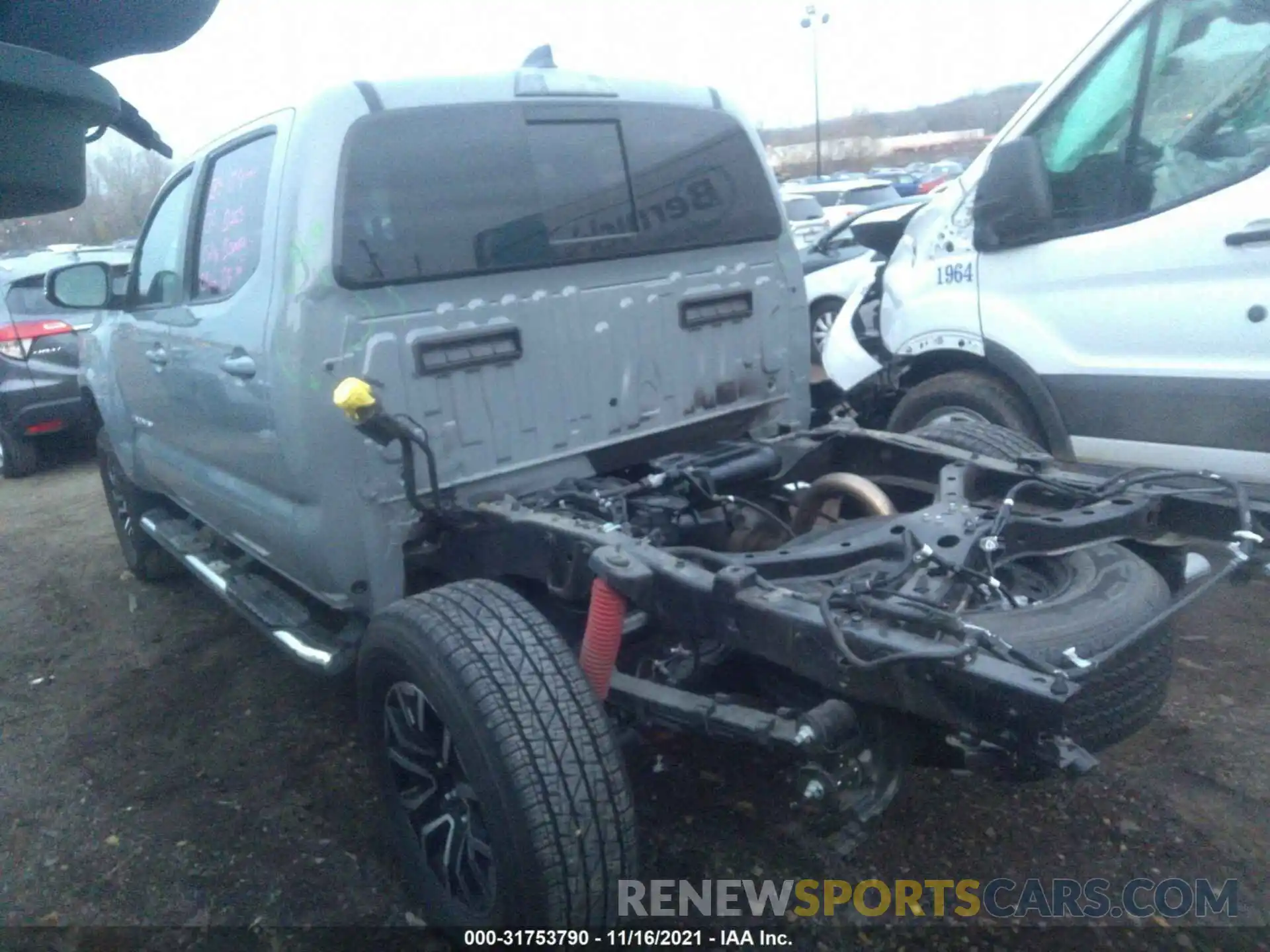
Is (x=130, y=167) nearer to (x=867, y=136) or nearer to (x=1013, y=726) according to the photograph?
(x=1013, y=726)

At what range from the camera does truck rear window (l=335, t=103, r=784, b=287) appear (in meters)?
2.94

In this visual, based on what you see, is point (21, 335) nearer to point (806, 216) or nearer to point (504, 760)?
point (504, 760)

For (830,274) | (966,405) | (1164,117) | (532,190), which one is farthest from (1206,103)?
(830,274)

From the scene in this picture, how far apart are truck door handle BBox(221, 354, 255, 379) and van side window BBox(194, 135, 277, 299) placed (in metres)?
0.23

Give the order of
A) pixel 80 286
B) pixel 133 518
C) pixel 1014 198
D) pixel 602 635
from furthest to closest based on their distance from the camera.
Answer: pixel 133 518 < pixel 80 286 < pixel 1014 198 < pixel 602 635

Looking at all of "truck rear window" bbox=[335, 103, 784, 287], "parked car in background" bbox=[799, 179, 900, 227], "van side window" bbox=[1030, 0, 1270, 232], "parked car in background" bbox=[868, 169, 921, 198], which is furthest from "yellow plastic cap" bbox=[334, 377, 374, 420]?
"parked car in background" bbox=[868, 169, 921, 198]

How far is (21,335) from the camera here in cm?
770

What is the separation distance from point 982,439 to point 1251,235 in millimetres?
1075

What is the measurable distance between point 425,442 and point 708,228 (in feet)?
4.51

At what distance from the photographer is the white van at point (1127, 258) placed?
348 cm

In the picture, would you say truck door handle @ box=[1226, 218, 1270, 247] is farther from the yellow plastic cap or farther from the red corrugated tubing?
the yellow plastic cap

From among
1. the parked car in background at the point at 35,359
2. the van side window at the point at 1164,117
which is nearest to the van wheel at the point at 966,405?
the van side window at the point at 1164,117

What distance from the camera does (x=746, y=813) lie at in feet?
10.1

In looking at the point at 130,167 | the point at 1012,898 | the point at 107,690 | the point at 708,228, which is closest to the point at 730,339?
the point at 708,228
